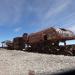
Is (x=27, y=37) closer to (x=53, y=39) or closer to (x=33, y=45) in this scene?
(x=33, y=45)

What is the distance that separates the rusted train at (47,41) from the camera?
20.6 m

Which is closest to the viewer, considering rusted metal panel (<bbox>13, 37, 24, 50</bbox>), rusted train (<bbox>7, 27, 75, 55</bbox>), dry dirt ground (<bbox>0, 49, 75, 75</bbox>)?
dry dirt ground (<bbox>0, 49, 75, 75</bbox>)

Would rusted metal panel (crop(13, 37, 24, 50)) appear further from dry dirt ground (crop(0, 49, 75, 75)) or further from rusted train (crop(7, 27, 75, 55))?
dry dirt ground (crop(0, 49, 75, 75))

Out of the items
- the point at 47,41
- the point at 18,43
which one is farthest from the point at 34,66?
the point at 18,43

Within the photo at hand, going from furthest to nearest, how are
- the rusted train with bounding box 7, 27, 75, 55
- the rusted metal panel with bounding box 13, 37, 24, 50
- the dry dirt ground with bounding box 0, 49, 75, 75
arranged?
the rusted metal panel with bounding box 13, 37, 24, 50 → the rusted train with bounding box 7, 27, 75, 55 → the dry dirt ground with bounding box 0, 49, 75, 75

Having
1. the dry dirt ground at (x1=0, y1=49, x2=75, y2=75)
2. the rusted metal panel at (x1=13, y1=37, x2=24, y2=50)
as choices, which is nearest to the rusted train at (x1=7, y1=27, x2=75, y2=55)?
the rusted metal panel at (x1=13, y1=37, x2=24, y2=50)

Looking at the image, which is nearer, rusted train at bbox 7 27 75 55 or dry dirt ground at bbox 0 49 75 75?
dry dirt ground at bbox 0 49 75 75

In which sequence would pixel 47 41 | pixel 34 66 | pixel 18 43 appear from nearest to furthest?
1. pixel 34 66
2. pixel 47 41
3. pixel 18 43

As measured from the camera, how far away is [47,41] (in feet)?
71.8

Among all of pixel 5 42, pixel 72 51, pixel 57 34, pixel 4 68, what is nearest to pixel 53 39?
pixel 57 34

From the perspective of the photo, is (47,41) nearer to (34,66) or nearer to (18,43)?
(18,43)

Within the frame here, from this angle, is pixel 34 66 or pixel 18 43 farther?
pixel 18 43

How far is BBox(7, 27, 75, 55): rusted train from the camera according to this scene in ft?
67.7

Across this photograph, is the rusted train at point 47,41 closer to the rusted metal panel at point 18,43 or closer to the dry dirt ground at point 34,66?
the rusted metal panel at point 18,43
